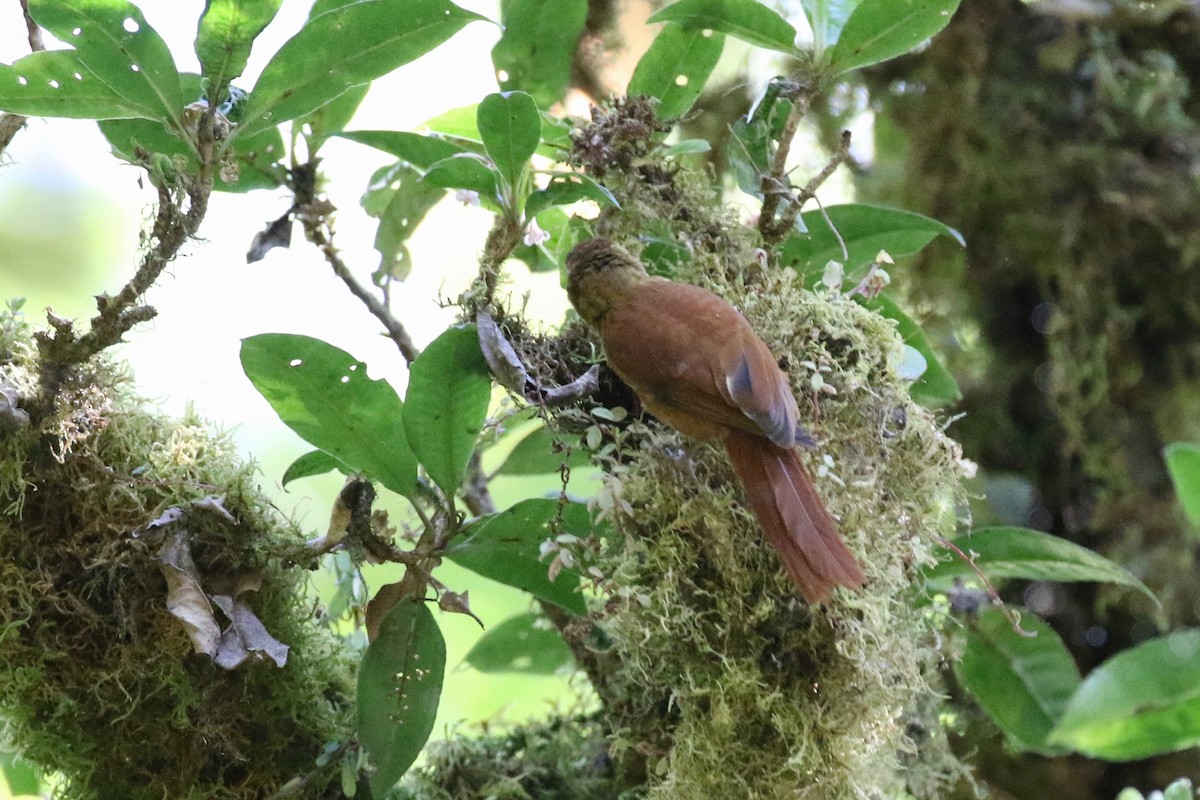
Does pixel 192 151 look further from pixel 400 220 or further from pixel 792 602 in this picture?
pixel 792 602

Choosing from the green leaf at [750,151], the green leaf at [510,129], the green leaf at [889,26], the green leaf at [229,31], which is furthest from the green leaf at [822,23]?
the green leaf at [229,31]

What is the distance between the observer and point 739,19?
58.0 inches

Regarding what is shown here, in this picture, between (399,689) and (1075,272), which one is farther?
(1075,272)

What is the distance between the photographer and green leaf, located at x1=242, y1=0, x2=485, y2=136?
1.29 metres

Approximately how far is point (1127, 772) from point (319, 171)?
1.98m

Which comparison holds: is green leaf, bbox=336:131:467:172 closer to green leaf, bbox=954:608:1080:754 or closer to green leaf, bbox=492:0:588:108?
green leaf, bbox=492:0:588:108

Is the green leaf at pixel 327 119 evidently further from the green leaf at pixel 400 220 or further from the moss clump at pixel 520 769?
the moss clump at pixel 520 769

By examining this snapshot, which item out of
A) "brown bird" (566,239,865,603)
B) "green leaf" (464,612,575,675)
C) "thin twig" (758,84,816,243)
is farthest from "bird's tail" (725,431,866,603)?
"green leaf" (464,612,575,675)

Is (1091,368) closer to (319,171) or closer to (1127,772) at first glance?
(1127,772)

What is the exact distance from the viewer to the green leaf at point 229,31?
1246 mm

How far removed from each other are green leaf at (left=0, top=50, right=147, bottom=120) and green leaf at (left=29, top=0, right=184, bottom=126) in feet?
0.05

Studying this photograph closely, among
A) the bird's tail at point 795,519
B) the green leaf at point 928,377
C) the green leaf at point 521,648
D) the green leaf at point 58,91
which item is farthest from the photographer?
the green leaf at point 521,648

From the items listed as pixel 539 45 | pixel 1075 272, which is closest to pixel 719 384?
pixel 539 45

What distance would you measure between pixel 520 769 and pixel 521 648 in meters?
0.23
